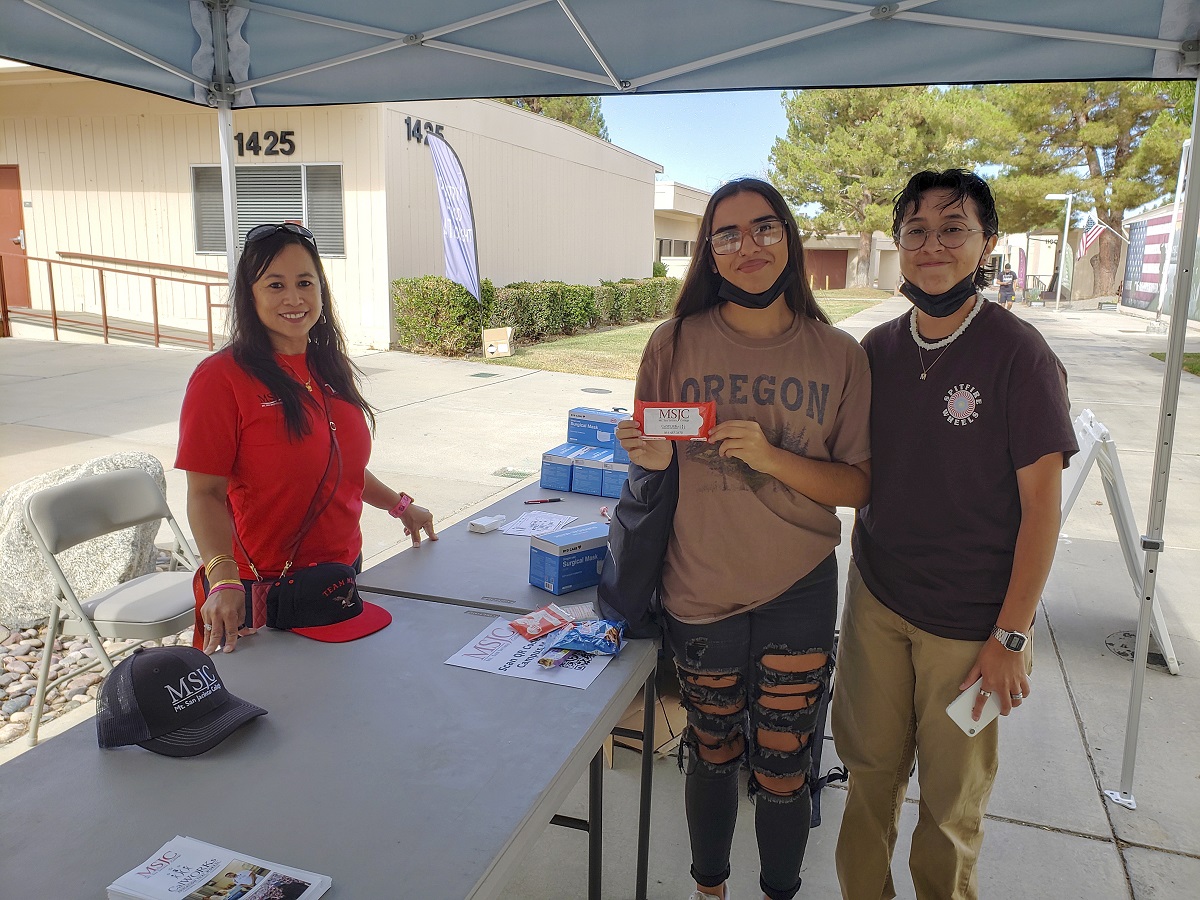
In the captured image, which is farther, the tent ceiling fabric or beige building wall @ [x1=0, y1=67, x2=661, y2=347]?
beige building wall @ [x1=0, y1=67, x2=661, y2=347]

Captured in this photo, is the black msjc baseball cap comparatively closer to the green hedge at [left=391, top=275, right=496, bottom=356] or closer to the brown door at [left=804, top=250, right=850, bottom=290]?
the green hedge at [left=391, top=275, right=496, bottom=356]

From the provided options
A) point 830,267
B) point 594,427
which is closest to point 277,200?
point 594,427

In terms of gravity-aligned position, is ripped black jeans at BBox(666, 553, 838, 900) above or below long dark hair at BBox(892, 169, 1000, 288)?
below

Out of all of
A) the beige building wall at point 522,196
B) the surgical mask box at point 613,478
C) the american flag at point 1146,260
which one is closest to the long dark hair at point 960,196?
the surgical mask box at point 613,478

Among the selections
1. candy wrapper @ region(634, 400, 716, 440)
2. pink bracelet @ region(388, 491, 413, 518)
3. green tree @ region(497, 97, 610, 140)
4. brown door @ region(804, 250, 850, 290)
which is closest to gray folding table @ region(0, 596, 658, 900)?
candy wrapper @ region(634, 400, 716, 440)

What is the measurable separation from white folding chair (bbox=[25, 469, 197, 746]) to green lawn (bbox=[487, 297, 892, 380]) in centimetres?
711

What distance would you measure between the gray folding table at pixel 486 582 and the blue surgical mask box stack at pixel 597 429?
55 cm

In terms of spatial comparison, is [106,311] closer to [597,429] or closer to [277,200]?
[277,200]

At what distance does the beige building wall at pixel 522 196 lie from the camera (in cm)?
1278

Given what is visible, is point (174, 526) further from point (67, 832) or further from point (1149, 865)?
point (1149, 865)

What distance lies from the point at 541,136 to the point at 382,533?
43.8ft

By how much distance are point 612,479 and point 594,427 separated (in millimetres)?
259

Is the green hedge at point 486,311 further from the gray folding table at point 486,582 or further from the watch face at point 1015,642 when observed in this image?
the watch face at point 1015,642

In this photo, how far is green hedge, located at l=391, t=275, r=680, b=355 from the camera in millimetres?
12617
